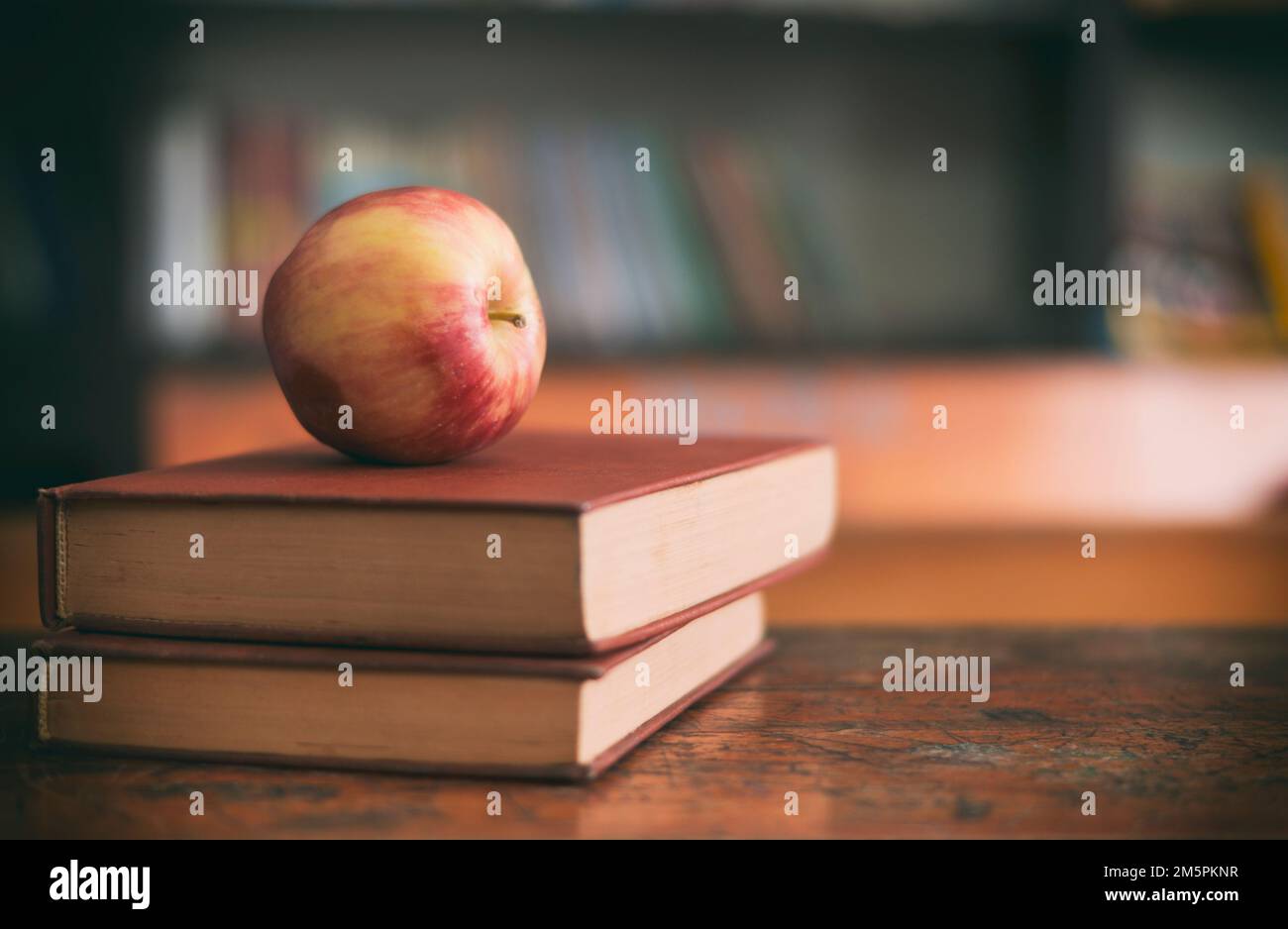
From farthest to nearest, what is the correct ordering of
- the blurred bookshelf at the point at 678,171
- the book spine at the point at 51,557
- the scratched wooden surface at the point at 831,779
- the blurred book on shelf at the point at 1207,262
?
1. the blurred book on shelf at the point at 1207,262
2. the blurred bookshelf at the point at 678,171
3. the book spine at the point at 51,557
4. the scratched wooden surface at the point at 831,779

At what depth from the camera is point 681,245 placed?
2020mm

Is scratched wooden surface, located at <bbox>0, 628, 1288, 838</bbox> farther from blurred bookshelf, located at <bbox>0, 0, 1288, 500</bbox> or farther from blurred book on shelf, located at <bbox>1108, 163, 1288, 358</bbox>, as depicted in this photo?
blurred book on shelf, located at <bbox>1108, 163, 1288, 358</bbox>

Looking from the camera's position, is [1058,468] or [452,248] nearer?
[452,248]

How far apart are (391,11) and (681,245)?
0.59 meters

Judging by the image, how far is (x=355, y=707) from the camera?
617mm

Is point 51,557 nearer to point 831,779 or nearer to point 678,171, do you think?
point 831,779

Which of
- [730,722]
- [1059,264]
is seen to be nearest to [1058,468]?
[1059,264]

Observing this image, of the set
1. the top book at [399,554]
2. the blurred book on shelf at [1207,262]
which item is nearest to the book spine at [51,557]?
the top book at [399,554]

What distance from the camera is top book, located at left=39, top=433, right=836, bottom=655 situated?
0.58m

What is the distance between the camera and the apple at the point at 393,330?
0.70 m

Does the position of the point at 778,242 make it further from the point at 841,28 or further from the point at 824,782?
the point at 824,782

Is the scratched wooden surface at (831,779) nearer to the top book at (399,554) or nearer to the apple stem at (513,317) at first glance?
the top book at (399,554)

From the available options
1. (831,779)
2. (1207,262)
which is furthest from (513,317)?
(1207,262)
